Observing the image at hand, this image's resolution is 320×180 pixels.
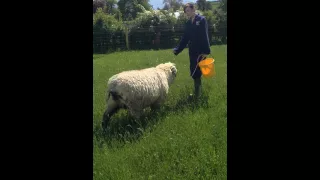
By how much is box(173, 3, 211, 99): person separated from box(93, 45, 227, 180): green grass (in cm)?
71

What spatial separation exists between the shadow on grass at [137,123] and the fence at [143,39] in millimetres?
15862

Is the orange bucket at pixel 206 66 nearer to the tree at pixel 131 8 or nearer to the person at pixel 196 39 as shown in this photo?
the person at pixel 196 39

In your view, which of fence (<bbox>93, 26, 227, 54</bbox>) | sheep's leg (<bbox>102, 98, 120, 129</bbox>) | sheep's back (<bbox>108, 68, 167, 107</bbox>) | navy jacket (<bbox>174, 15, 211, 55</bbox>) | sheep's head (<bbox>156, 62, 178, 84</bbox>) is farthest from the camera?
fence (<bbox>93, 26, 227, 54</bbox>)

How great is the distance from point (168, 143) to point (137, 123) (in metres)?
1.14

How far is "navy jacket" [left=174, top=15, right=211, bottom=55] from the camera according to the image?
21.8 feet

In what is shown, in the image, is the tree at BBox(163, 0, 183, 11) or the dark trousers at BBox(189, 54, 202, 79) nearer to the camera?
the dark trousers at BBox(189, 54, 202, 79)

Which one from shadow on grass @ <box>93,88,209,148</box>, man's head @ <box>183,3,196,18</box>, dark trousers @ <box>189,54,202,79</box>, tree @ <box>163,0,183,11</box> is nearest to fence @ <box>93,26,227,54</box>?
tree @ <box>163,0,183,11</box>

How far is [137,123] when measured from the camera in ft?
17.6

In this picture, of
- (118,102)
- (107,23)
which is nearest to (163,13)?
(107,23)

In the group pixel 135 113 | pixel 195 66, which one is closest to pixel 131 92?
pixel 135 113

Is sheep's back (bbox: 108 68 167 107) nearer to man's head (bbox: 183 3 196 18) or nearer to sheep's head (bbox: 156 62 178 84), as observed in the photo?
sheep's head (bbox: 156 62 178 84)

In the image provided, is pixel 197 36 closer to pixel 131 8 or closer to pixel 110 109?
pixel 110 109
